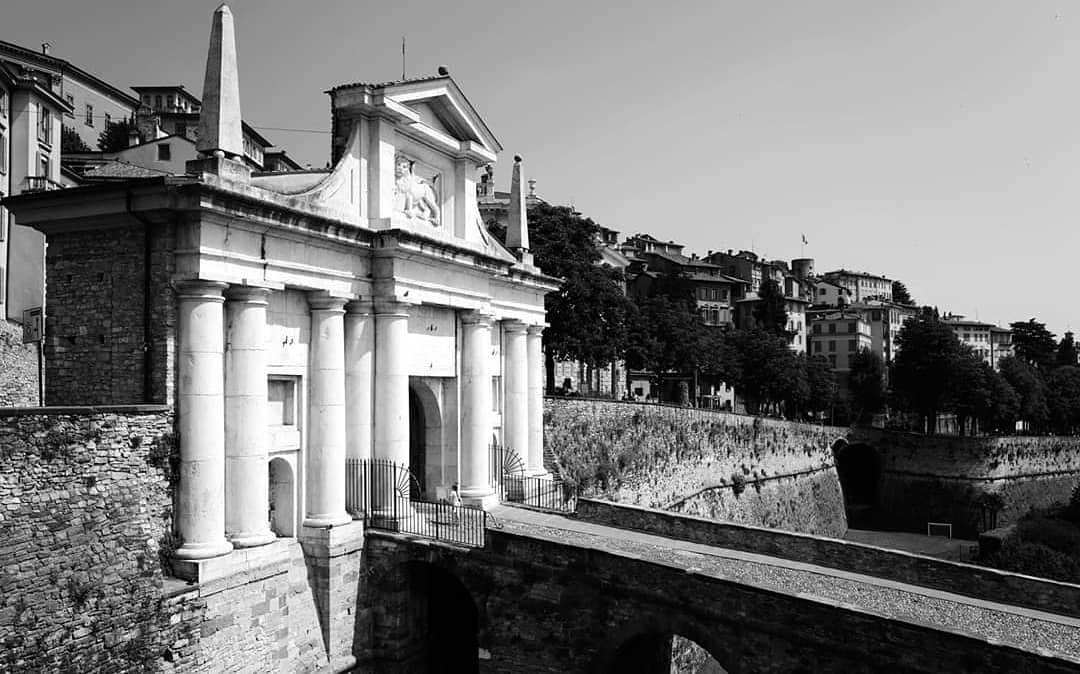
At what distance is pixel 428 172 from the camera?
883 inches

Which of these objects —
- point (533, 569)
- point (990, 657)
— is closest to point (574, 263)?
point (533, 569)

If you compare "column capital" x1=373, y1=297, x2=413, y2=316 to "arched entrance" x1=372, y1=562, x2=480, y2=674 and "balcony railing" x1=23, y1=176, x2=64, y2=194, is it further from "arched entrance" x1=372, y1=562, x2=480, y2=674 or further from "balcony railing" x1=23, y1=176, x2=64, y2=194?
"balcony railing" x1=23, y1=176, x2=64, y2=194

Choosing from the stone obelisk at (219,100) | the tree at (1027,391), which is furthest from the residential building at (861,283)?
the stone obelisk at (219,100)

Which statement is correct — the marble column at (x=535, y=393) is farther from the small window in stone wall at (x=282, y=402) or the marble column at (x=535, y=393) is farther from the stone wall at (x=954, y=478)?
the stone wall at (x=954, y=478)

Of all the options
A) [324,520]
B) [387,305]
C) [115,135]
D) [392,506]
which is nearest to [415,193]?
[387,305]

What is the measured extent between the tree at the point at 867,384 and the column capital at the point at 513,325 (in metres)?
69.4

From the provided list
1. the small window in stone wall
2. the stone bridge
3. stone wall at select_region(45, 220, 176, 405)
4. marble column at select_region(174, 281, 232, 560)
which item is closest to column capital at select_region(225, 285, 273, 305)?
marble column at select_region(174, 281, 232, 560)

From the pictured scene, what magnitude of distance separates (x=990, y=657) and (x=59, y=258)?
1681cm

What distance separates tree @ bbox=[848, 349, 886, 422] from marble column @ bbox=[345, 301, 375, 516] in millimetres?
76821

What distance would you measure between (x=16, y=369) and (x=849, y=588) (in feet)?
93.5

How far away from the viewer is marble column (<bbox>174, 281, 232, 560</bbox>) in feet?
49.0

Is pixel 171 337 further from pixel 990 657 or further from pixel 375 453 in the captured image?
pixel 990 657

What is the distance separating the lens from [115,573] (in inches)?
527

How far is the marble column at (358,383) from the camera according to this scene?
19.2 meters
